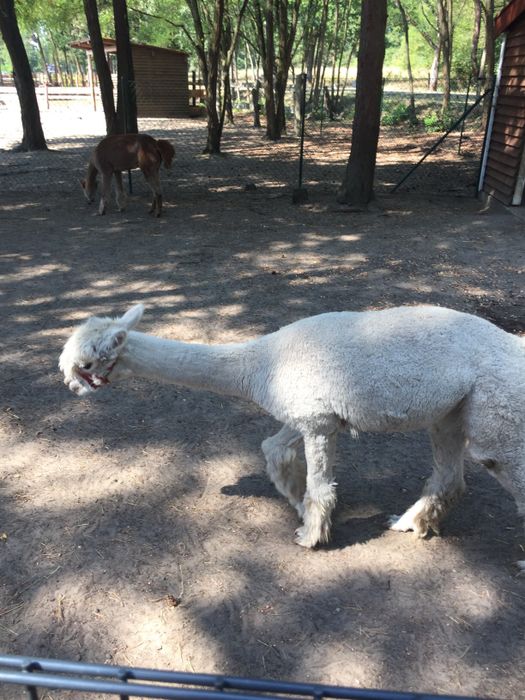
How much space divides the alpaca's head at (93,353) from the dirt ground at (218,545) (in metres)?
1.04

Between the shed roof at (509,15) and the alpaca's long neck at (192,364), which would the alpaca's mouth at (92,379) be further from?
the shed roof at (509,15)

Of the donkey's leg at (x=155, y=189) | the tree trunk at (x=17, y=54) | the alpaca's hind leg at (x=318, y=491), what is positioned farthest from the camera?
the tree trunk at (x=17, y=54)

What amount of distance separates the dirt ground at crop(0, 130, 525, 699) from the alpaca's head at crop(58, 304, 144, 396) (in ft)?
3.41

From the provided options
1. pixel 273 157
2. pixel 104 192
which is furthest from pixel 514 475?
pixel 273 157

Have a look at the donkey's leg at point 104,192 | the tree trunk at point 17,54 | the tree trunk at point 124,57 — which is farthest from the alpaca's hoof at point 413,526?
the tree trunk at point 17,54

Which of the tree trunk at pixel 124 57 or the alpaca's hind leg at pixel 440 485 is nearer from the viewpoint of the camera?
the alpaca's hind leg at pixel 440 485

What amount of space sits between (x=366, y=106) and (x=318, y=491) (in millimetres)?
8645

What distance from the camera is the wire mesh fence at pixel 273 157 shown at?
12.8 m

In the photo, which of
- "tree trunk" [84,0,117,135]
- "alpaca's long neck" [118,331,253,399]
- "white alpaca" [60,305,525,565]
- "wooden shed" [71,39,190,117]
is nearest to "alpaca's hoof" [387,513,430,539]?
"white alpaca" [60,305,525,565]

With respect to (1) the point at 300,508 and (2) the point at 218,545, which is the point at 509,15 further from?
(2) the point at 218,545

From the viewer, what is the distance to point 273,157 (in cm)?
1642

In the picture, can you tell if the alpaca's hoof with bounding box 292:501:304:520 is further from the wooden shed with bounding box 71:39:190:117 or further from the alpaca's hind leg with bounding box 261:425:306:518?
the wooden shed with bounding box 71:39:190:117

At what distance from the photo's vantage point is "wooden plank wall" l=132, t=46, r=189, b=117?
95.1 ft

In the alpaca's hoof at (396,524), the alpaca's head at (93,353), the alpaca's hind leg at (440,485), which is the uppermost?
the alpaca's head at (93,353)
